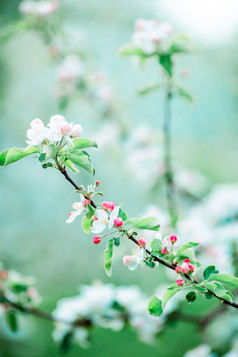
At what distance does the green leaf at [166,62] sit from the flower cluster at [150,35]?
4 cm

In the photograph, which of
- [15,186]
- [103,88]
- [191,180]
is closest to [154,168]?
[191,180]

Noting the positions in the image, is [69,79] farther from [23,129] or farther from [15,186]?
[15,186]

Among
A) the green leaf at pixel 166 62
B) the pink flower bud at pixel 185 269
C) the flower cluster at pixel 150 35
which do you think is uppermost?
the flower cluster at pixel 150 35

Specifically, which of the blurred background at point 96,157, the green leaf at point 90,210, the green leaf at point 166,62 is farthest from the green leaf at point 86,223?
the blurred background at point 96,157

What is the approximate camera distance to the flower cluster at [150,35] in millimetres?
918

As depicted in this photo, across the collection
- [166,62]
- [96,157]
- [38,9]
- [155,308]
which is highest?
[96,157]

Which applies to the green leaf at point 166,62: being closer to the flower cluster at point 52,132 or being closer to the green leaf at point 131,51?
the green leaf at point 131,51

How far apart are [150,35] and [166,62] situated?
9 centimetres

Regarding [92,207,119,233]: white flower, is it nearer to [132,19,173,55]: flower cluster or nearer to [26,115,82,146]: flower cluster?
[26,115,82,146]: flower cluster

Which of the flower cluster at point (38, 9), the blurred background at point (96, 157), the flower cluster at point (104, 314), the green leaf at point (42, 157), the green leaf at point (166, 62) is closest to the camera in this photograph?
the green leaf at point (42, 157)

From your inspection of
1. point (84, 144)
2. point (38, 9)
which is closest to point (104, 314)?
point (84, 144)

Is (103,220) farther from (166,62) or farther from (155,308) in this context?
(166,62)

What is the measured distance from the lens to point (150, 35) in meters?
0.93

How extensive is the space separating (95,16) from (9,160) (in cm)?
219
